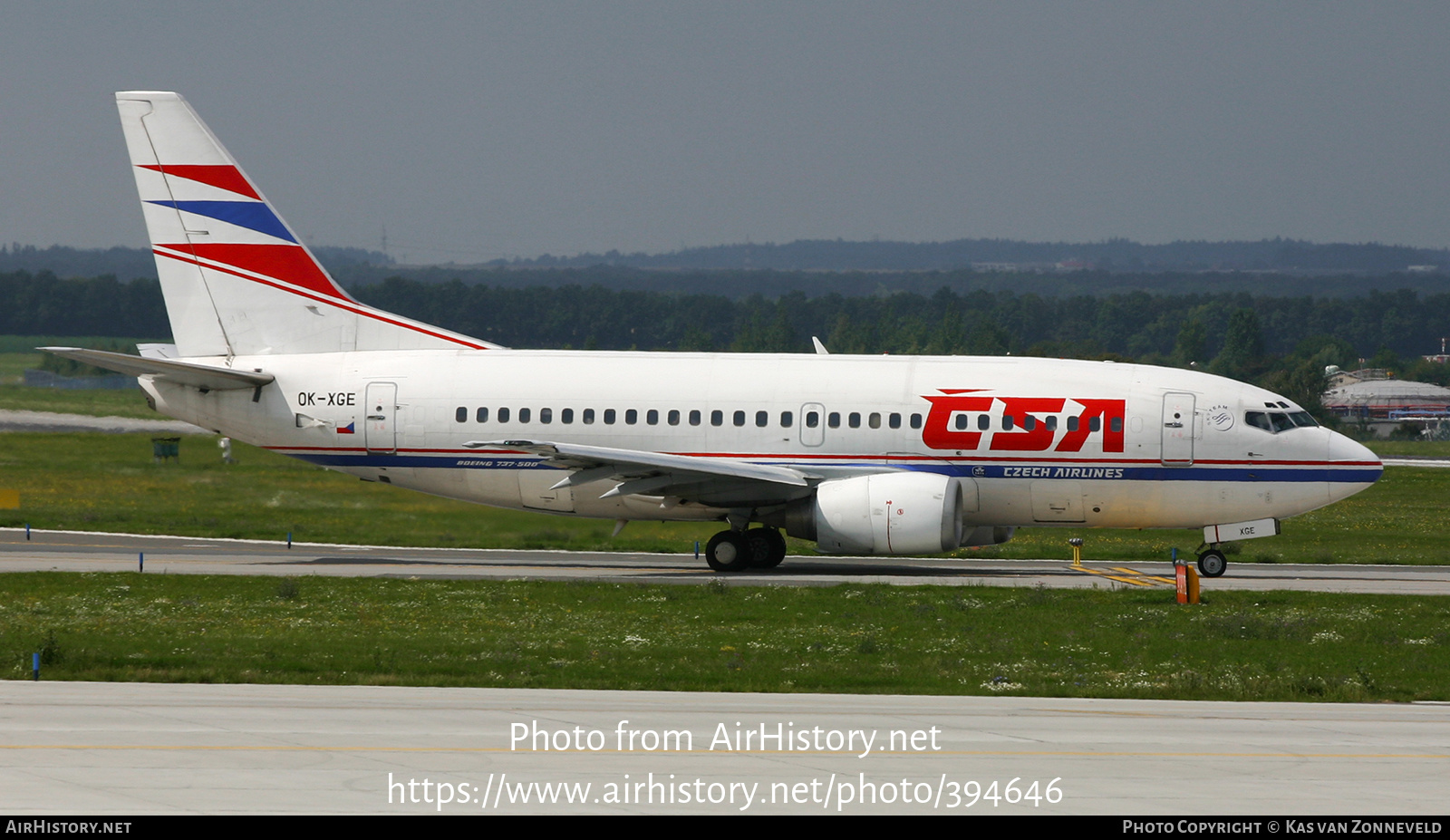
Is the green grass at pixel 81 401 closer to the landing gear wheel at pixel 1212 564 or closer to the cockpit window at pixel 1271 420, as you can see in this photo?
the landing gear wheel at pixel 1212 564

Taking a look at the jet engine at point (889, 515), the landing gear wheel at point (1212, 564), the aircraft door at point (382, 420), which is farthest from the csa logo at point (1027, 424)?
the aircraft door at point (382, 420)

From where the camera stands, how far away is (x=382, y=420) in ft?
110

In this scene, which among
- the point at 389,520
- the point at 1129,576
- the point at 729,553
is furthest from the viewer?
the point at 389,520

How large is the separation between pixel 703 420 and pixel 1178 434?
962 cm

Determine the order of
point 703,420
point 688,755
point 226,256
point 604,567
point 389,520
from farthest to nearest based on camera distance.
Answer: point 389,520 → point 226,256 → point 604,567 → point 703,420 → point 688,755

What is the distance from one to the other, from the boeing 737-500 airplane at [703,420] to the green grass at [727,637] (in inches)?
143

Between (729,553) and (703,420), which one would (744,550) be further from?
(703,420)

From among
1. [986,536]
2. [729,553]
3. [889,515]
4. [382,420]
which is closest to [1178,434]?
[986,536]

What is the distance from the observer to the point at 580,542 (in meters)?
38.6

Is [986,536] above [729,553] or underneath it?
above

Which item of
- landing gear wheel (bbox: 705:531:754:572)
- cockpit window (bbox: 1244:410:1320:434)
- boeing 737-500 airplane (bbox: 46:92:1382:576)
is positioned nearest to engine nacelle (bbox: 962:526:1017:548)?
boeing 737-500 airplane (bbox: 46:92:1382:576)

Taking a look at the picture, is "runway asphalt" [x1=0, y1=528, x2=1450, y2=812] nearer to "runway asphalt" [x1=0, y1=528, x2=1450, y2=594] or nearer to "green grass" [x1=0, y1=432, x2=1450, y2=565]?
"runway asphalt" [x1=0, y1=528, x2=1450, y2=594]

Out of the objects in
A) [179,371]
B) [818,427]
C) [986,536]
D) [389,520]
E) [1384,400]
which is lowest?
[1384,400]
